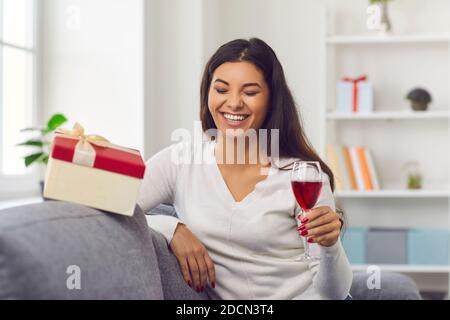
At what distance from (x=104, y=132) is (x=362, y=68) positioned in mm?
1495

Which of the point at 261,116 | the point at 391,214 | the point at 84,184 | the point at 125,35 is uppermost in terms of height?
the point at 125,35

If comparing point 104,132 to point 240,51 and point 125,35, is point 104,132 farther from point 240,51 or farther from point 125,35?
point 240,51

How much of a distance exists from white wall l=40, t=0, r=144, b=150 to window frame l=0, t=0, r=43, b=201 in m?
0.04

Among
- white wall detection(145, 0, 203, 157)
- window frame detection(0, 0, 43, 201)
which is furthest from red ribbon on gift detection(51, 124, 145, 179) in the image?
white wall detection(145, 0, 203, 157)

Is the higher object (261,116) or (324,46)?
(324,46)

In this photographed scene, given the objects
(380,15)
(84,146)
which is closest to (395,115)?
(380,15)

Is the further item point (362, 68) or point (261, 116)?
point (362, 68)

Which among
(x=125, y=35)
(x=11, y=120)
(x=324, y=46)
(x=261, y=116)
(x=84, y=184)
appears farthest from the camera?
(x=324, y=46)

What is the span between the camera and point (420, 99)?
12.2ft

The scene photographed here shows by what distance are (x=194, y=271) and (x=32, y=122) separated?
2.13m

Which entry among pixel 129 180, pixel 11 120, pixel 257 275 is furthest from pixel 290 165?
pixel 11 120

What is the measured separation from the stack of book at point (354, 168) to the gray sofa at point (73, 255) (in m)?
2.65

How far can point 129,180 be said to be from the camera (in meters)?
1.08

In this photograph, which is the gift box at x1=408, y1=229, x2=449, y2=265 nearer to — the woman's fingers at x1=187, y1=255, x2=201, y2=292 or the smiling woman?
the smiling woman
